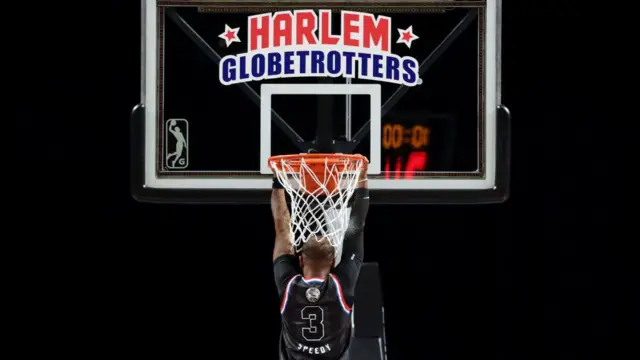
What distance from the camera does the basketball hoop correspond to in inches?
151

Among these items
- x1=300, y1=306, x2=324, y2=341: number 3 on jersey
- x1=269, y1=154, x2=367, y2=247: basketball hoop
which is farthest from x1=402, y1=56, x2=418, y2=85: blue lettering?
x1=300, y1=306, x2=324, y2=341: number 3 on jersey

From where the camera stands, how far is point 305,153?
4.04 m

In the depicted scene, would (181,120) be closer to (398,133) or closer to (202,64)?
(202,64)

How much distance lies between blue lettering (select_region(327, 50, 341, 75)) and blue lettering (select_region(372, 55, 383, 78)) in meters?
0.17

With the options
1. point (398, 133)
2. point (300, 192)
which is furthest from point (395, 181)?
point (300, 192)

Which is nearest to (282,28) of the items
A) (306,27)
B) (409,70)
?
(306,27)

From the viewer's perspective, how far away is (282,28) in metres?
4.12

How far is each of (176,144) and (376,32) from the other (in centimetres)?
109

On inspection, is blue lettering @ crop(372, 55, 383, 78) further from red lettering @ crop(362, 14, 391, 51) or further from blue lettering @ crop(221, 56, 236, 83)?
blue lettering @ crop(221, 56, 236, 83)

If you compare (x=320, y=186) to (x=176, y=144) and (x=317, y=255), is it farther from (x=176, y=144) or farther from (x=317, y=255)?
(x=176, y=144)

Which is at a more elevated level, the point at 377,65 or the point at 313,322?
the point at 377,65

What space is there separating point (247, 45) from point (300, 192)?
80 centimetres

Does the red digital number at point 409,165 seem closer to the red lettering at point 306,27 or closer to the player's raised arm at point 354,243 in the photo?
→ the player's raised arm at point 354,243

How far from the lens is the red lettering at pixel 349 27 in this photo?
4109 mm
